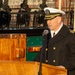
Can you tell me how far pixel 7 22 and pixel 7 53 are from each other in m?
0.65

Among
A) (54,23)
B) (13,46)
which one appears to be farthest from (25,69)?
(13,46)

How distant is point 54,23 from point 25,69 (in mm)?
551

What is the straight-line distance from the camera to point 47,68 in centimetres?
220

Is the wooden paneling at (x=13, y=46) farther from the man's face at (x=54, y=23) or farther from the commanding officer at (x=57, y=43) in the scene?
the man's face at (x=54, y=23)

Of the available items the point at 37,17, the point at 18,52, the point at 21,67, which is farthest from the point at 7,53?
the point at 21,67

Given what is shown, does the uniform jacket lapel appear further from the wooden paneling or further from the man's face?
the wooden paneling

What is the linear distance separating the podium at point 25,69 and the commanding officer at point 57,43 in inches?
12.6

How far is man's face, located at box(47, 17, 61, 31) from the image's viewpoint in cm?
256

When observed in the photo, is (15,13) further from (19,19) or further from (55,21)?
(55,21)

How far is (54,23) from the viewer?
2576mm

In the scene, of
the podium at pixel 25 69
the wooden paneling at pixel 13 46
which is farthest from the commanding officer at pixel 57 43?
the wooden paneling at pixel 13 46

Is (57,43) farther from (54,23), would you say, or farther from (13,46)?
(13,46)

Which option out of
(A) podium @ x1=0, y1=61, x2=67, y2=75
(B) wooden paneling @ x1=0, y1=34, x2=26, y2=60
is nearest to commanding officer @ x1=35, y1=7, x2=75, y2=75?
(A) podium @ x1=0, y1=61, x2=67, y2=75

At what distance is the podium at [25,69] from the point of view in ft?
7.11
